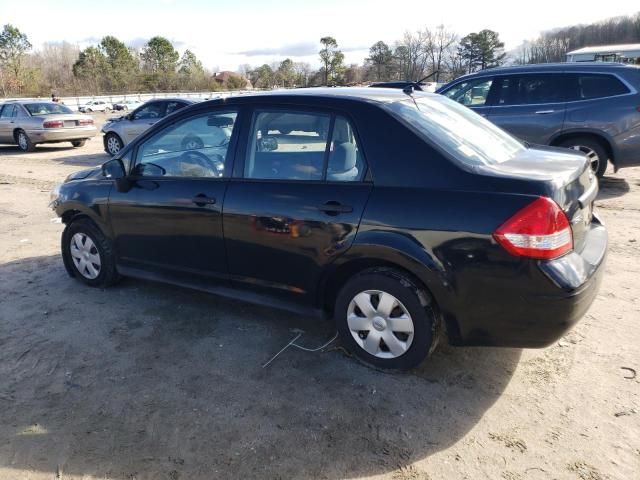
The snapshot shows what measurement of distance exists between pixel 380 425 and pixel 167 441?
1.15m

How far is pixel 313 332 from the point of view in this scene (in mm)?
3861

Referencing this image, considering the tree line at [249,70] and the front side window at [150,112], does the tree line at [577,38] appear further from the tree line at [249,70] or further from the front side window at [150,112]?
the front side window at [150,112]

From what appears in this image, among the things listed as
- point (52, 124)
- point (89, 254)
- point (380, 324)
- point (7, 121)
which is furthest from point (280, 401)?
point (7, 121)

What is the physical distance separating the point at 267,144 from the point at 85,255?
2.33m

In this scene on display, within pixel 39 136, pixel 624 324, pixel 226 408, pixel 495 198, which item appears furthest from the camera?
pixel 39 136

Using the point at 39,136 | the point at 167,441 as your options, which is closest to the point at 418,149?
the point at 167,441

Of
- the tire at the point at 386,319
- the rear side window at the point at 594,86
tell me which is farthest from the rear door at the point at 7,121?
the tire at the point at 386,319

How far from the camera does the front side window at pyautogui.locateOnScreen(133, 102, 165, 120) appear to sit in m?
13.6

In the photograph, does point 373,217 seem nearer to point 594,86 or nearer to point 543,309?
point 543,309

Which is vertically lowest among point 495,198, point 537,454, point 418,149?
point 537,454

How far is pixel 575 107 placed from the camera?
764 cm

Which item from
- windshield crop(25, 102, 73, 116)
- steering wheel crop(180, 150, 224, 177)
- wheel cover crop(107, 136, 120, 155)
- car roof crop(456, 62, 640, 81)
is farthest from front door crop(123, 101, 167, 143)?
steering wheel crop(180, 150, 224, 177)

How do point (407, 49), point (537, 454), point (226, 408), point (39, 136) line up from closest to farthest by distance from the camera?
point (537, 454), point (226, 408), point (39, 136), point (407, 49)

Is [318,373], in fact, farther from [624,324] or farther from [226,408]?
[624,324]
